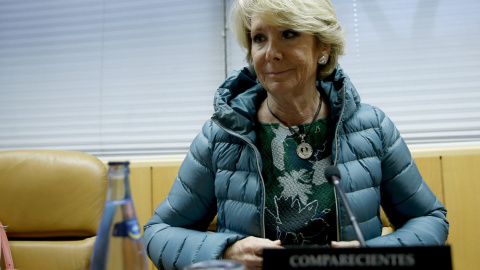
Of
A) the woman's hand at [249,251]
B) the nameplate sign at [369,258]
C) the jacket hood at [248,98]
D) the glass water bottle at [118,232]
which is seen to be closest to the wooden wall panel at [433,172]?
the jacket hood at [248,98]

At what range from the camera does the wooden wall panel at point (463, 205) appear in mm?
1673

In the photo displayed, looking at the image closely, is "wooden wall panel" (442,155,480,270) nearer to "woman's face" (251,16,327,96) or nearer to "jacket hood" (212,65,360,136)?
"jacket hood" (212,65,360,136)

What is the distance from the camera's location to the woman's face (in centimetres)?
116

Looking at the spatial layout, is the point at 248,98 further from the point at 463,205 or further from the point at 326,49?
the point at 463,205

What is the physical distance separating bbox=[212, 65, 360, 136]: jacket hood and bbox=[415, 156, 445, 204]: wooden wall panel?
0.70 metres

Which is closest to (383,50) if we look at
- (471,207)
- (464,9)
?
(464,9)

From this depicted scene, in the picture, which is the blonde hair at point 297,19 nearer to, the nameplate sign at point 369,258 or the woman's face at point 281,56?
the woman's face at point 281,56

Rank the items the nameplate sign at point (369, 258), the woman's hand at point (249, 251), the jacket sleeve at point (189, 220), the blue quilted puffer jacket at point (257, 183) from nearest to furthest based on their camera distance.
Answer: the nameplate sign at point (369, 258), the woman's hand at point (249, 251), the jacket sleeve at point (189, 220), the blue quilted puffer jacket at point (257, 183)

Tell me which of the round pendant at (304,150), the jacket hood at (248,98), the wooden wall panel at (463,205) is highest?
the jacket hood at (248,98)

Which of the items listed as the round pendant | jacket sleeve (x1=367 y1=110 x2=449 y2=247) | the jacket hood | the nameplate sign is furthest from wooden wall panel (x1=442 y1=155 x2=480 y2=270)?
the nameplate sign

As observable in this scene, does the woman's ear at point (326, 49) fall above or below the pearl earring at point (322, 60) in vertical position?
above

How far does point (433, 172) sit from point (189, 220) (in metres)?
1.22

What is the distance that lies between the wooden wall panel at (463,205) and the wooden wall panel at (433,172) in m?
0.02

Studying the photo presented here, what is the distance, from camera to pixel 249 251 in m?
0.87
